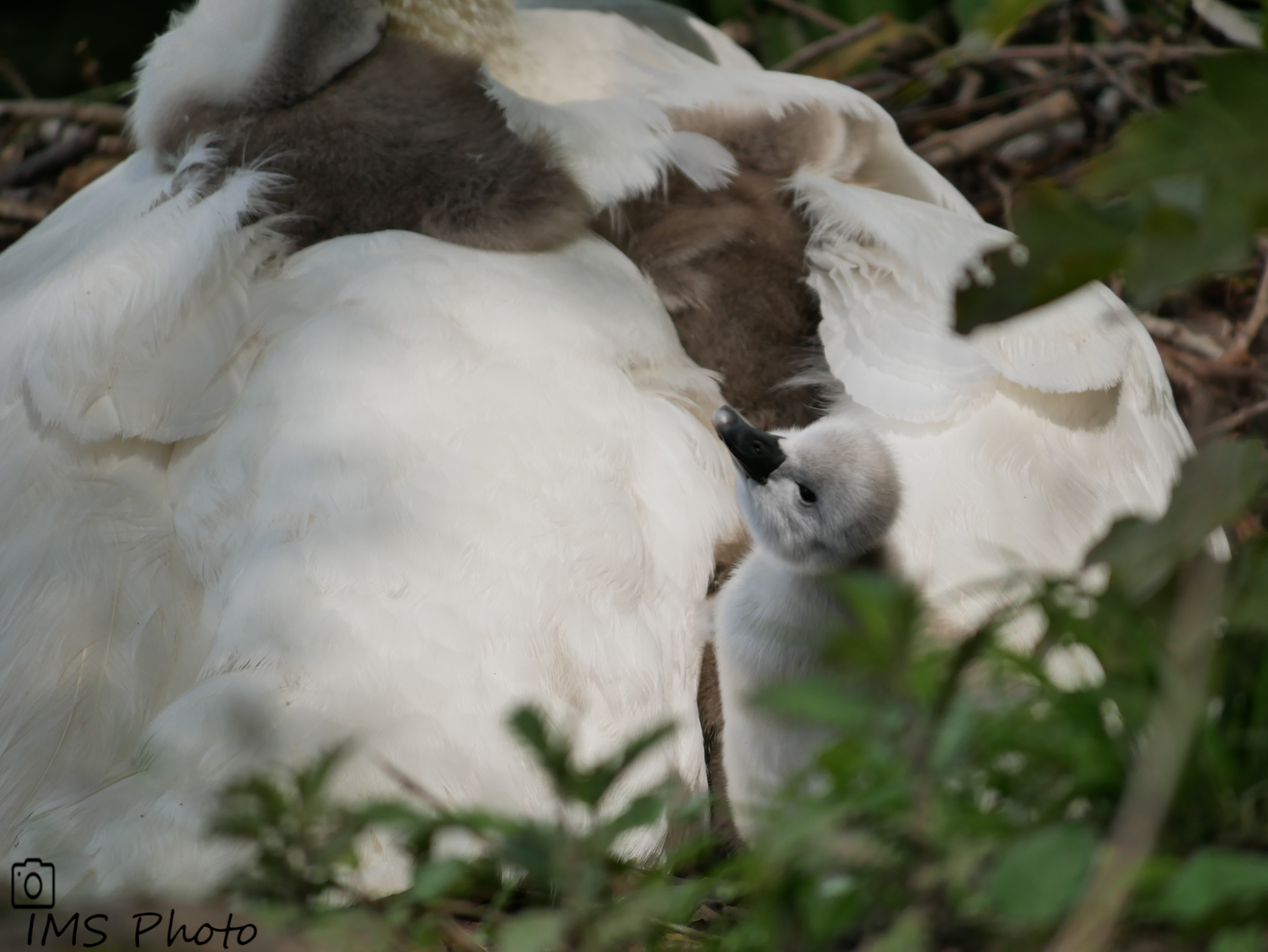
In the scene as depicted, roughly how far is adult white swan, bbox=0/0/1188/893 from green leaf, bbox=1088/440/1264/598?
61 cm

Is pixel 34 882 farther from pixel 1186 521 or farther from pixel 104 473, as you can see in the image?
pixel 1186 521

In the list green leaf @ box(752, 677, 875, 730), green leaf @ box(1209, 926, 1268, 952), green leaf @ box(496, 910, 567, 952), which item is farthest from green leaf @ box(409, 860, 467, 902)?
green leaf @ box(1209, 926, 1268, 952)

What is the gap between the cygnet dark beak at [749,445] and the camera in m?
1.58

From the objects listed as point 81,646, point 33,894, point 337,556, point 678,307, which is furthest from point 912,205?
point 33,894

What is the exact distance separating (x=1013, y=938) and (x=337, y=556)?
0.82 metres

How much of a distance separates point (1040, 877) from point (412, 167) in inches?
51.7

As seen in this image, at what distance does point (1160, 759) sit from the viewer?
747 millimetres

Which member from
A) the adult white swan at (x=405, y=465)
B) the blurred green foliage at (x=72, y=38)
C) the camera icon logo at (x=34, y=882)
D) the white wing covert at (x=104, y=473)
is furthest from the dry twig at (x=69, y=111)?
the camera icon logo at (x=34, y=882)

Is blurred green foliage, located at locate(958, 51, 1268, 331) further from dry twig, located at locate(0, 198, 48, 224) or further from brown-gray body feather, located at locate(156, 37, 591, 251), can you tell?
dry twig, located at locate(0, 198, 48, 224)

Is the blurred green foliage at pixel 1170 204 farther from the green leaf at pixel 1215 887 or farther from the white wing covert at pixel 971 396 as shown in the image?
the white wing covert at pixel 971 396

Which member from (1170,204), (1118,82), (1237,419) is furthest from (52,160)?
(1170,204)

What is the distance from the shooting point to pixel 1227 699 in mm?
893

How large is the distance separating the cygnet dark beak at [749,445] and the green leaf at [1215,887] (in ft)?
3.11

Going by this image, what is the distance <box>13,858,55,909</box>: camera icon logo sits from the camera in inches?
45.0
